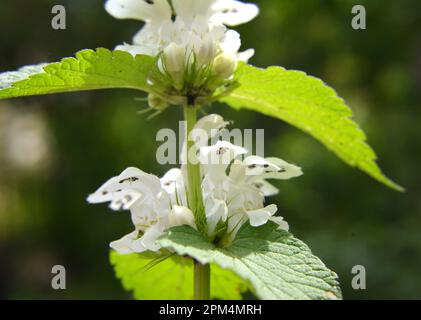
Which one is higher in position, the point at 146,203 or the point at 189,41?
the point at 189,41

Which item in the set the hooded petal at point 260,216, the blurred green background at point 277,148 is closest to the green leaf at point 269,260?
the hooded petal at point 260,216

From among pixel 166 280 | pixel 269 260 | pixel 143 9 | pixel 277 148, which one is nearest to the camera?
pixel 269 260

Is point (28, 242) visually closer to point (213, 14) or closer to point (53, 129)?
point (53, 129)

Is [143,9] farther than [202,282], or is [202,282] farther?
[143,9]

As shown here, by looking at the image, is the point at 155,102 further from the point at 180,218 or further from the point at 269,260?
the point at 269,260

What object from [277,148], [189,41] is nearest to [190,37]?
[189,41]

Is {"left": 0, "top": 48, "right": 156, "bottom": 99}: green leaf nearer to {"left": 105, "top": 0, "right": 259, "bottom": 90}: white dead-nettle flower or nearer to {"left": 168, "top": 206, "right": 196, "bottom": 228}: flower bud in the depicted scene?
{"left": 105, "top": 0, "right": 259, "bottom": 90}: white dead-nettle flower

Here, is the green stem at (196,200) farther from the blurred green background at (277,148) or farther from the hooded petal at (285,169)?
the blurred green background at (277,148)
